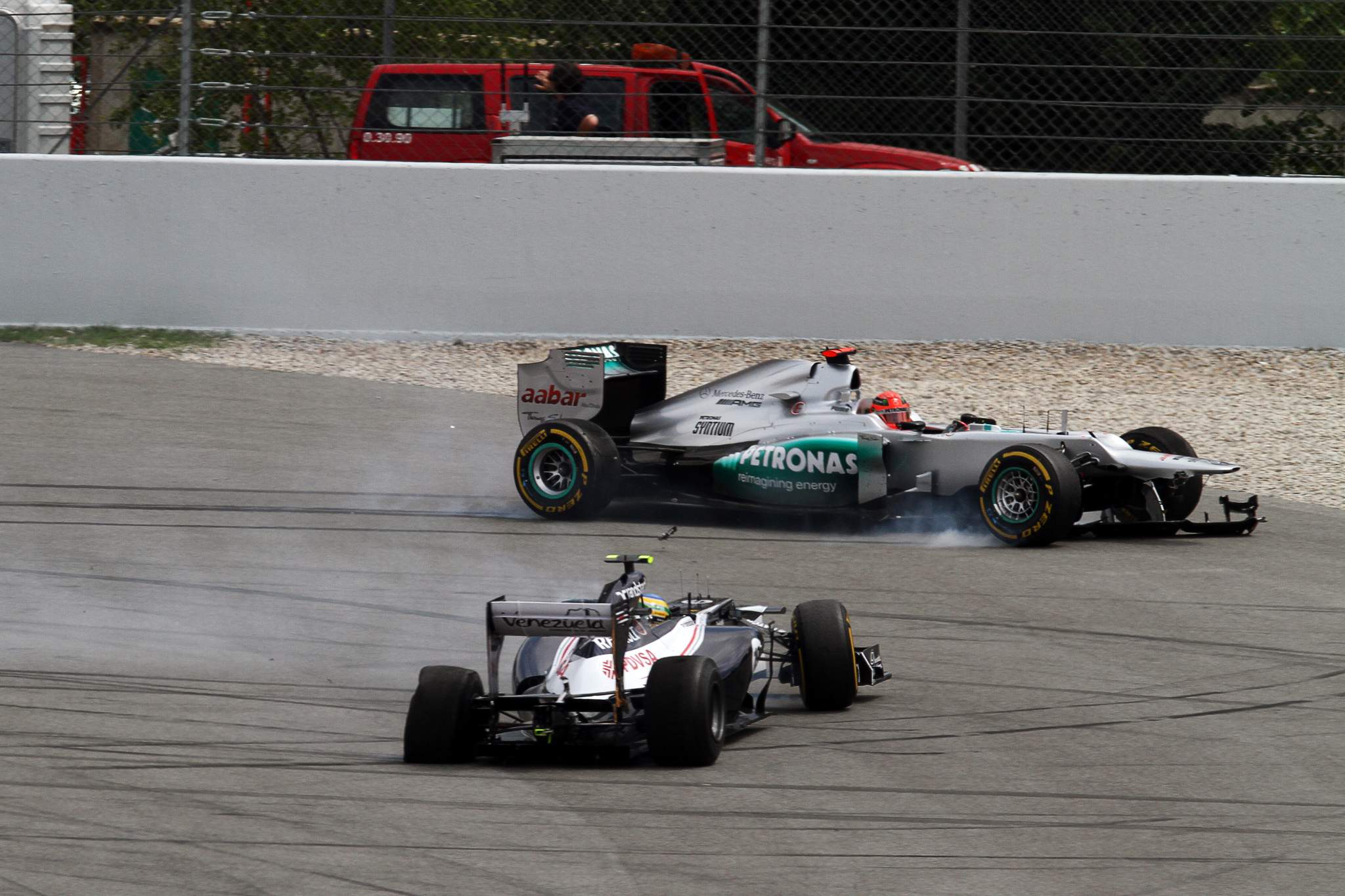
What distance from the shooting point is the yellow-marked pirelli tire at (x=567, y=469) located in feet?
32.0

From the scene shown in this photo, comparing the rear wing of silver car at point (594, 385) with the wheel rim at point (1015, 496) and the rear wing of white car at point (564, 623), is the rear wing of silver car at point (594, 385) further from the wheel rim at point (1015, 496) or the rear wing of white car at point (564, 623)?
the rear wing of white car at point (564, 623)

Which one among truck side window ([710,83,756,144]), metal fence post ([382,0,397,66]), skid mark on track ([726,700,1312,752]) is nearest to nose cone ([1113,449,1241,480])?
skid mark on track ([726,700,1312,752])

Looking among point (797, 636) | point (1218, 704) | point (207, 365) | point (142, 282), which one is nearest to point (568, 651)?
point (797, 636)

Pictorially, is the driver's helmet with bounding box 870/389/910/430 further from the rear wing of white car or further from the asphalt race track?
the rear wing of white car

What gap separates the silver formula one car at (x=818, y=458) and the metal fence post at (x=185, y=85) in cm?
532

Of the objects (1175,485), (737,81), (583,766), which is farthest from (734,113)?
(583,766)

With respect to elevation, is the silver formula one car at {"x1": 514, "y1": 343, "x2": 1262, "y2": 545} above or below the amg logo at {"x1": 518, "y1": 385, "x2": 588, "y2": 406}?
below

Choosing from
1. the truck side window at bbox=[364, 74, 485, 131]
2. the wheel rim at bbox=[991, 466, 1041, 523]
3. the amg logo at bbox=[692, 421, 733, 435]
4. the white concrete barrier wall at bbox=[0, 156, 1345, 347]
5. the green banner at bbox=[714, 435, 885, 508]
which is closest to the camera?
the wheel rim at bbox=[991, 466, 1041, 523]

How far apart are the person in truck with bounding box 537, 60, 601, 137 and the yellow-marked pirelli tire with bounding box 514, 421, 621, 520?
4.86m

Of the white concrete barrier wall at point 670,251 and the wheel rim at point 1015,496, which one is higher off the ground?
the white concrete barrier wall at point 670,251

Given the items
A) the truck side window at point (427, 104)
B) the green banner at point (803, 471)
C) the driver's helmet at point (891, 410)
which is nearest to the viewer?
the green banner at point (803, 471)

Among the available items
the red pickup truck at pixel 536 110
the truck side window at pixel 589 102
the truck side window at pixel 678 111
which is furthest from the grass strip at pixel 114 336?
the truck side window at pixel 678 111

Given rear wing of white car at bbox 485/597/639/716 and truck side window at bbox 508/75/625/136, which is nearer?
rear wing of white car at bbox 485/597/639/716

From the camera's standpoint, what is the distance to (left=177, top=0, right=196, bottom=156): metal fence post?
554 inches
